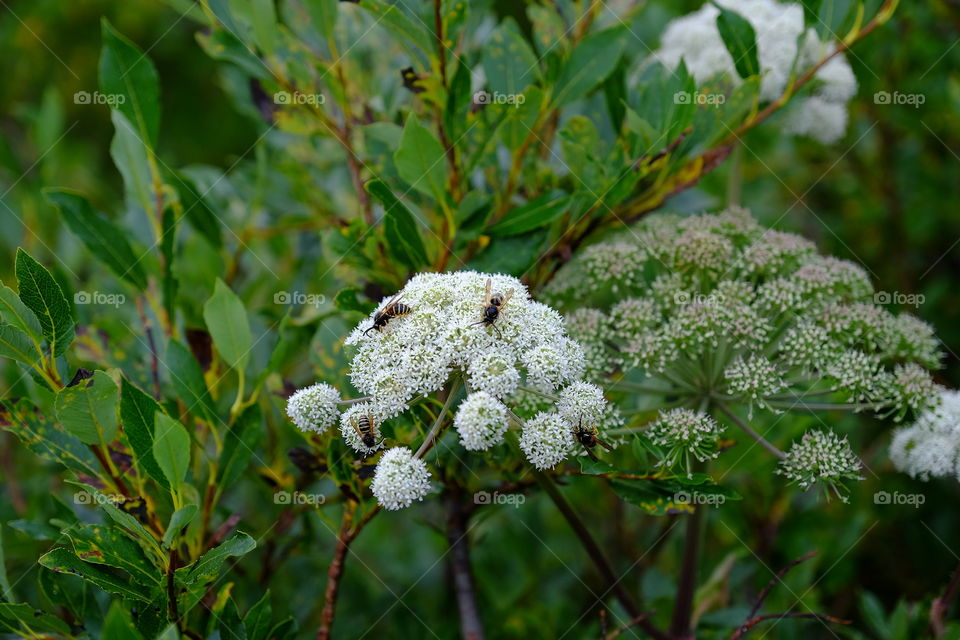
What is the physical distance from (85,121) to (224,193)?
3.79 meters

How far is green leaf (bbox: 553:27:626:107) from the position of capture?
6.72ft

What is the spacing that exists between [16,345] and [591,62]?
4.79 ft

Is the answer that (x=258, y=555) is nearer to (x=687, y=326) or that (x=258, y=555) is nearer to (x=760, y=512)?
(x=687, y=326)

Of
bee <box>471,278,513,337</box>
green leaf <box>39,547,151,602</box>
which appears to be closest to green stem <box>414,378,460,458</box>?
bee <box>471,278,513,337</box>

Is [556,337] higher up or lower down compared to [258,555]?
higher up

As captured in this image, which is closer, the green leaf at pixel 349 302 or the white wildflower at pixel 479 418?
the white wildflower at pixel 479 418

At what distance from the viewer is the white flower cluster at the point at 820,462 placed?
1.62 metres

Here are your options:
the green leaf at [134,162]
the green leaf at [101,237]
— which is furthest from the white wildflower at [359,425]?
the green leaf at [134,162]

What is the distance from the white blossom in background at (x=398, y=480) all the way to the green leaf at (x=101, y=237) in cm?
103

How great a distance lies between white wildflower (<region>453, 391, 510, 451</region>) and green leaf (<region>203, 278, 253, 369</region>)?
0.64 metres

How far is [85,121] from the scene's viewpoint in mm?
5887

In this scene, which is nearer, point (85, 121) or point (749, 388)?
point (749, 388)

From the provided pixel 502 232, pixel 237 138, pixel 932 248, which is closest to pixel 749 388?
pixel 502 232

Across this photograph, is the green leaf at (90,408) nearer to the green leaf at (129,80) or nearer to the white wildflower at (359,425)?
the white wildflower at (359,425)
